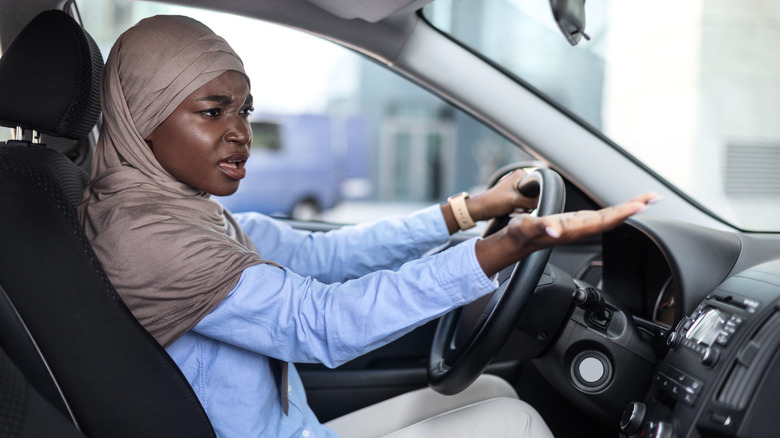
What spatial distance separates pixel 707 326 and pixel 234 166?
84cm

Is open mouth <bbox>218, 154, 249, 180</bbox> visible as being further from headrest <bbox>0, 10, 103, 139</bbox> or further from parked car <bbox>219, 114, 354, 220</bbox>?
parked car <bbox>219, 114, 354, 220</bbox>

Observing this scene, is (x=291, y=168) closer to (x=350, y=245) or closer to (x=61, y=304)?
(x=350, y=245)

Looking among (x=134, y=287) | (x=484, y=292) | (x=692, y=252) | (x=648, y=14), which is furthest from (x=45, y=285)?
(x=648, y=14)

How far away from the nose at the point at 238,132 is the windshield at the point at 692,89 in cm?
532

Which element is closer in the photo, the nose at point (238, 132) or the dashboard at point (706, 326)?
the dashboard at point (706, 326)

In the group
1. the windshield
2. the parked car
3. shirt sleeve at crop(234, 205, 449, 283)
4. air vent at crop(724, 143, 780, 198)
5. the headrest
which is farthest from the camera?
the parked car

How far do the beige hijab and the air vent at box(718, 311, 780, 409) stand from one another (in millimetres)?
733

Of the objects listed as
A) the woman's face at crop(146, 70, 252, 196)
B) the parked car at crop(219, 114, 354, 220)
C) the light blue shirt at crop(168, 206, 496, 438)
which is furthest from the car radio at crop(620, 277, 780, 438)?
the parked car at crop(219, 114, 354, 220)

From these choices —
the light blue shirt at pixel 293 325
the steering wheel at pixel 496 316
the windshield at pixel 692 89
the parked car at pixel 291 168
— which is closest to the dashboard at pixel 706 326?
the steering wheel at pixel 496 316

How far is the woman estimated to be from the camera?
1.00 meters

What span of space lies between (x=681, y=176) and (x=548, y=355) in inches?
278

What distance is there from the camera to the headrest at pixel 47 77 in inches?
42.9

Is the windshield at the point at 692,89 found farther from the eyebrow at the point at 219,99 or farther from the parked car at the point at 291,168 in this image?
the eyebrow at the point at 219,99

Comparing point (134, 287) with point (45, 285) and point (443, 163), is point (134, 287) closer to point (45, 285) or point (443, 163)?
point (45, 285)
